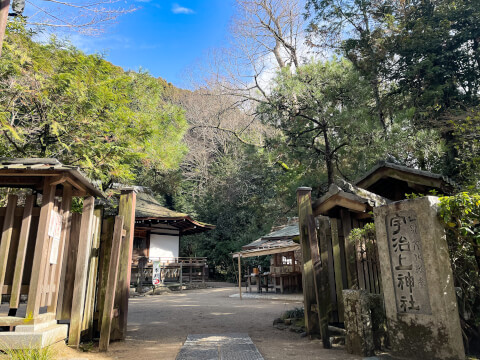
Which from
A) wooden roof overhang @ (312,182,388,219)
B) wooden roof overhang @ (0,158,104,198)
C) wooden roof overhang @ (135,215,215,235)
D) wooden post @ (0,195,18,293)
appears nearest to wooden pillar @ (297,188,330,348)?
wooden roof overhang @ (312,182,388,219)

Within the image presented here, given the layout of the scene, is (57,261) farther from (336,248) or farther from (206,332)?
(336,248)

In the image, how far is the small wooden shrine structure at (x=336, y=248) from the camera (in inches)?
193

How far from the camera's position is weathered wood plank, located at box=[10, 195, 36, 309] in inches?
152

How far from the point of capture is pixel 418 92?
11250mm

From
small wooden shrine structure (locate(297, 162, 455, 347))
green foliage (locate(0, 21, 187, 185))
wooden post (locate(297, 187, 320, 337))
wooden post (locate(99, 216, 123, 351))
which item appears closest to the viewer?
wooden post (locate(99, 216, 123, 351))

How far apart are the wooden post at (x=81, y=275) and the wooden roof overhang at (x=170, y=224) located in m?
11.9

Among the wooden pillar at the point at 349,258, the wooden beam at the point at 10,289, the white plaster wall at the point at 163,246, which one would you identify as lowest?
the wooden beam at the point at 10,289

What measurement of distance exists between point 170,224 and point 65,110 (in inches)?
449

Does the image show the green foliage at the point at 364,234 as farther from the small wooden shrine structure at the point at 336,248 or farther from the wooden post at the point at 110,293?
the wooden post at the point at 110,293

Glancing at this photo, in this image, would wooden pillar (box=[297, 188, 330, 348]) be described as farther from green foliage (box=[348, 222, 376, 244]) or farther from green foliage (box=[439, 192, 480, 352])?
green foliage (box=[439, 192, 480, 352])

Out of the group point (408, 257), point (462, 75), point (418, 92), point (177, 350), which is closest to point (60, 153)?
point (177, 350)

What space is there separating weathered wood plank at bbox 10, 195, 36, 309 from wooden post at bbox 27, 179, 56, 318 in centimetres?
18

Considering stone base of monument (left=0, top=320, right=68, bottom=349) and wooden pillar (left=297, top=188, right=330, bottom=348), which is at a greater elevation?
wooden pillar (left=297, top=188, right=330, bottom=348)

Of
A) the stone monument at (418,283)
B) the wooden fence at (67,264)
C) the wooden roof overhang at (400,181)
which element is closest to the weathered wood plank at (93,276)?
the wooden fence at (67,264)
